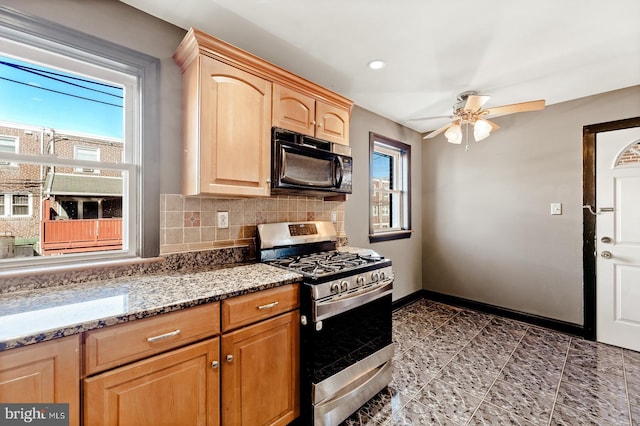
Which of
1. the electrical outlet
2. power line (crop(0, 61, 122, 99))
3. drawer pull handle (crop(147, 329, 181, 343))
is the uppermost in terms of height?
power line (crop(0, 61, 122, 99))

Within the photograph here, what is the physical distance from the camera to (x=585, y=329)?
2746mm

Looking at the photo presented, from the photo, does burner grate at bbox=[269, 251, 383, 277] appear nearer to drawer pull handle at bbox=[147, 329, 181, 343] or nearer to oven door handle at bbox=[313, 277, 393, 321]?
oven door handle at bbox=[313, 277, 393, 321]

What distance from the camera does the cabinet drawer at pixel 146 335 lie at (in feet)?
3.23

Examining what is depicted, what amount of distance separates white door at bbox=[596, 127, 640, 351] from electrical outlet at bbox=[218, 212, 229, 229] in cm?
335

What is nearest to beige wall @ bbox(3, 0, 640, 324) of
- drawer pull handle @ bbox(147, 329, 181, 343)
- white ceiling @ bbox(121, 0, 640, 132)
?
white ceiling @ bbox(121, 0, 640, 132)

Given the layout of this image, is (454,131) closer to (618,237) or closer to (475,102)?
(475,102)

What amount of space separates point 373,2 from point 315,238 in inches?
64.3

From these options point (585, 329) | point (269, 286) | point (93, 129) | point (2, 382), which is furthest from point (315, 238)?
point (585, 329)

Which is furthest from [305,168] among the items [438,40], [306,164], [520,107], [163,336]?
[520,107]

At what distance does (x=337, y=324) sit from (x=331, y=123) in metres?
1.52

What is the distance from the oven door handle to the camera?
1562 mm

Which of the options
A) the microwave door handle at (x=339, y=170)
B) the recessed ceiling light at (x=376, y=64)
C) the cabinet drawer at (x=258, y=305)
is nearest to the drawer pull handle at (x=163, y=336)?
the cabinet drawer at (x=258, y=305)

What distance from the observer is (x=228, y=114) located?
5.52 ft

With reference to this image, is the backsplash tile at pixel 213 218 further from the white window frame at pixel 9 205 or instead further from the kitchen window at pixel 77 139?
the white window frame at pixel 9 205
